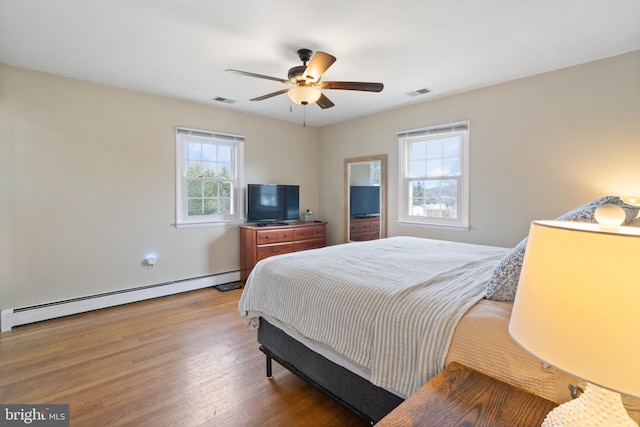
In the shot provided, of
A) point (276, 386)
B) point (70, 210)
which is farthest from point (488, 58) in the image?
point (70, 210)

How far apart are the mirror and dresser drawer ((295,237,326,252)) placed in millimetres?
449

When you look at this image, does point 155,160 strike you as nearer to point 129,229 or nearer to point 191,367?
point 129,229

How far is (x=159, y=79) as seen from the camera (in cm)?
331

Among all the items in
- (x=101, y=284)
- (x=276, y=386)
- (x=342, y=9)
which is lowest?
(x=276, y=386)

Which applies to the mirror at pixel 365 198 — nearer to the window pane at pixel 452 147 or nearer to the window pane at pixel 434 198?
the window pane at pixel 434 198

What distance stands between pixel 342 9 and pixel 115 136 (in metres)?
3.01

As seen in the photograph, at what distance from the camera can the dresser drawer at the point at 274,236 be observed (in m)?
4.31

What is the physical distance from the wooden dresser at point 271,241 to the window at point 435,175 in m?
1.47

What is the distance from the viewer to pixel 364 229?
16.2ft

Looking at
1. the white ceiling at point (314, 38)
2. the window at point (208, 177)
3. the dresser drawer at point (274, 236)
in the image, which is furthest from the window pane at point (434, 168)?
the window at point (208, 177)

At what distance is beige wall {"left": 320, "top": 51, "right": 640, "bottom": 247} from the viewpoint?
2.71m

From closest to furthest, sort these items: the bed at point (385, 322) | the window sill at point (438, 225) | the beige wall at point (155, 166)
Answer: the bed at point (385, 322) → the beige wall at point (155, 166) → the window sill at point (438, 225)

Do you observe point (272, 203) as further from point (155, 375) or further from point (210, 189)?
point (155, 375)

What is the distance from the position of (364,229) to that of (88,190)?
12.2 ft
